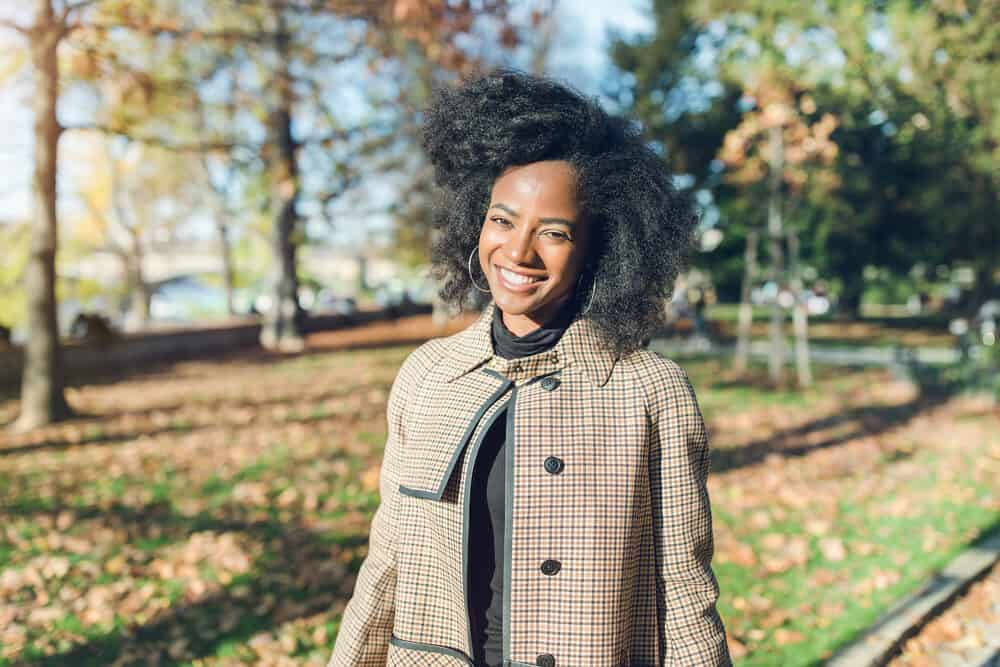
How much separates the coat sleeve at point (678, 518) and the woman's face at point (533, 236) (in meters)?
0.36

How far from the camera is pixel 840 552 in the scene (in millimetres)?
5633

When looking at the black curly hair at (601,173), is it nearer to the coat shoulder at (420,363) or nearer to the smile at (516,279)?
the smile at (516,279)

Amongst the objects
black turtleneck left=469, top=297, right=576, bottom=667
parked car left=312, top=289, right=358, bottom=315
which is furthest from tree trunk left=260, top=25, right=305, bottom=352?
black turtleneck left=469, top=297, right=576, bottom=667

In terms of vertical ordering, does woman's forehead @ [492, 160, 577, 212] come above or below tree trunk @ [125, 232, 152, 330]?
above

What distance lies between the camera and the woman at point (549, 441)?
5.82 ft

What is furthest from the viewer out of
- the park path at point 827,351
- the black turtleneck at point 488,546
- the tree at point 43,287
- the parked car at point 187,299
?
the parked car at point 187,299

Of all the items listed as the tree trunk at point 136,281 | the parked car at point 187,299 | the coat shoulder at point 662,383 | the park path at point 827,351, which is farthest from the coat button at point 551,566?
the parked car at point 187,299

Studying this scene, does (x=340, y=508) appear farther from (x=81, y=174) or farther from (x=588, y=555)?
(x=81, y=174)

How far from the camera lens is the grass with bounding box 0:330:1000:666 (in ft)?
14.2

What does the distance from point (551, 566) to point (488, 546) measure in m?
0.20

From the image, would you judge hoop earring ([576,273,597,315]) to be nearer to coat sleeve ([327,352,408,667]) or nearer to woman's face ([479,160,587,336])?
woman's face ([479,160,587,336])

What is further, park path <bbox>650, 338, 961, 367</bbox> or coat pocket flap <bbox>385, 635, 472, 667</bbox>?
park path <bbox>650, 338, 961, 367</bbox>

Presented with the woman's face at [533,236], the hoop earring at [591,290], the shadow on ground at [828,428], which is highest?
the woman's face at [533,236]

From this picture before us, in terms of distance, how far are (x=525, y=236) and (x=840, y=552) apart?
4738 mm
